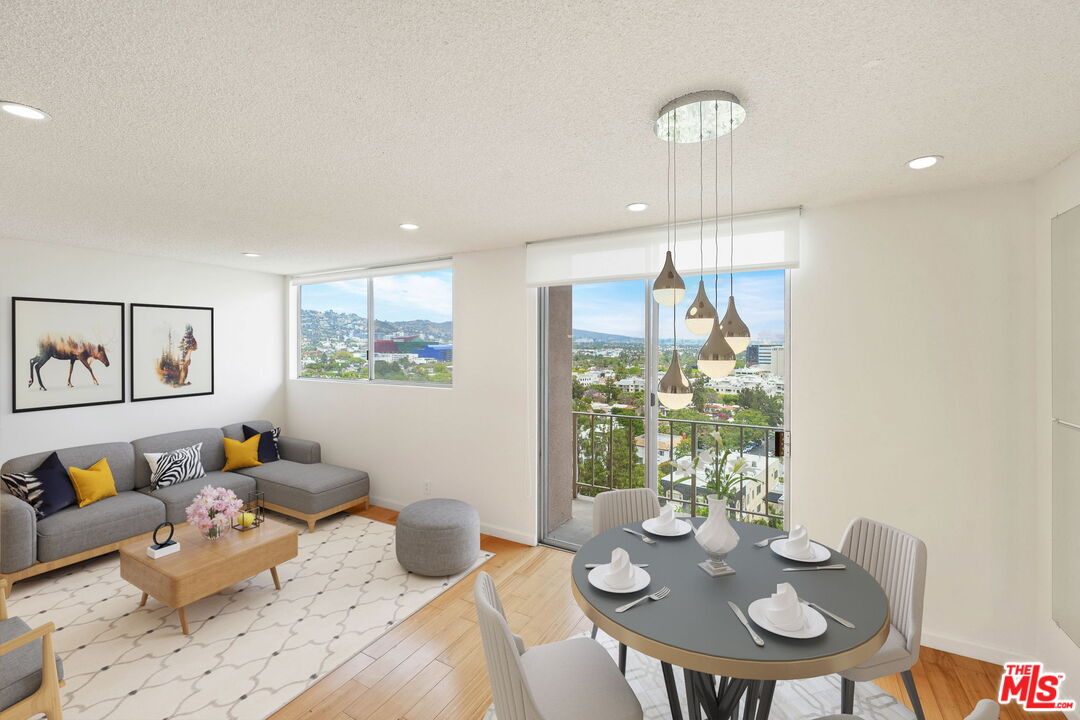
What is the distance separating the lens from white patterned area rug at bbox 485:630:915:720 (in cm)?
209

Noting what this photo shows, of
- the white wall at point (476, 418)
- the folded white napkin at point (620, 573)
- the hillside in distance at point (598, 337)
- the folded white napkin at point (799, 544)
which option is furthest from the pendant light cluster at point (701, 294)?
the white wall at point (476, 418)

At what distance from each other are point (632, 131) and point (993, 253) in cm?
204

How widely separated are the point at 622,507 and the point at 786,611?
1292 millimetres

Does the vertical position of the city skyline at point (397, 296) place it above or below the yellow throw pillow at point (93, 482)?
above

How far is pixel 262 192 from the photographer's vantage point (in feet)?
8.46

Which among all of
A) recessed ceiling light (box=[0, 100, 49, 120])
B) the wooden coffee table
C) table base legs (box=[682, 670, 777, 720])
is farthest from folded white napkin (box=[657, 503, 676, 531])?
recessed ceiling light (box=[0, 100, 49, 120])

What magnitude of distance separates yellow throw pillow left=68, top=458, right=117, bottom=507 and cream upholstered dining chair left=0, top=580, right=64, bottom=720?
82.5 inches

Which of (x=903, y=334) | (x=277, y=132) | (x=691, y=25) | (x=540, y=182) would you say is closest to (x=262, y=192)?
(x=277, y=132)

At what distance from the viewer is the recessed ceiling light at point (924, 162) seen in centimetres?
204

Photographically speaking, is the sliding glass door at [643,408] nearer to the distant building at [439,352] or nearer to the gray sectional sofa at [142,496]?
the distant building at [439,352]

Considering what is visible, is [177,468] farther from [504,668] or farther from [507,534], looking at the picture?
[504,668]

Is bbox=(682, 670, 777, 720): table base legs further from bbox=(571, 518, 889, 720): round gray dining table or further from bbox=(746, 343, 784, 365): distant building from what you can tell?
bbox=(746, 343, 784, 365): distant building

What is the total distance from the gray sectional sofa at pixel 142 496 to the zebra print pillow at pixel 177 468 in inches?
3.2

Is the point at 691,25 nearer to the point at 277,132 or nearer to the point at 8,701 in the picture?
the point at 277,132
